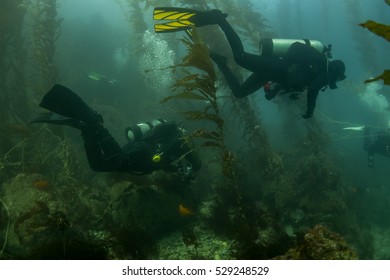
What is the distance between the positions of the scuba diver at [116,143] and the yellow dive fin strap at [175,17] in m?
2.00

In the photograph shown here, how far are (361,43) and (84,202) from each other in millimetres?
23215

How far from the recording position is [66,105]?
565cm

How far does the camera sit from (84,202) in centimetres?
709

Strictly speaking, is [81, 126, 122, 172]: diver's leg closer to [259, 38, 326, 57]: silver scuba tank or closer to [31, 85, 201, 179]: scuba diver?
[31, 85, 201, 179]: scuba diver

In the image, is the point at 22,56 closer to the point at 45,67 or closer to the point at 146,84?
the point at 45,67

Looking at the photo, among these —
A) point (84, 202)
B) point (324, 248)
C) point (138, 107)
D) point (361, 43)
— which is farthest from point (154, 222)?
point (361, 43)

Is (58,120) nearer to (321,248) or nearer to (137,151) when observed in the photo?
(137,151)

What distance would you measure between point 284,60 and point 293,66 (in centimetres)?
39

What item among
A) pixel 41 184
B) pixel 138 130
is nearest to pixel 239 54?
pixel 138 130

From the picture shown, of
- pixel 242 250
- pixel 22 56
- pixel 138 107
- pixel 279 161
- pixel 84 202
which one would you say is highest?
pixel 22 56

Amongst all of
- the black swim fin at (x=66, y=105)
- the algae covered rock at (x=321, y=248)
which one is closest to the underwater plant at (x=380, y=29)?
the algae covered rock at (x=321, y=248)

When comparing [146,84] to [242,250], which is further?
[146,84]

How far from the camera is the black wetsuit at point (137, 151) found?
20.1 feet
